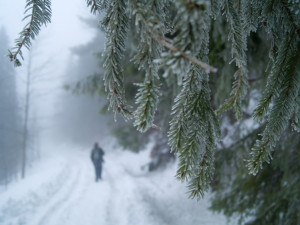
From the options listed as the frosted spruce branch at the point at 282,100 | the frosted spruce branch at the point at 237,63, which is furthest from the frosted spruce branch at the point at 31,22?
the frosted spruce branch at the point at 282,100

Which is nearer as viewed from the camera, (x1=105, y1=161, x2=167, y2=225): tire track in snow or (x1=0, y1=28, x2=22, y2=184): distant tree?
(x1=0, y1=28, x2=22, y2=184): distant tree

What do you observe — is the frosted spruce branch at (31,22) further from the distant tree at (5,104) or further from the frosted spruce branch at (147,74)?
the distant tree at (5,104)

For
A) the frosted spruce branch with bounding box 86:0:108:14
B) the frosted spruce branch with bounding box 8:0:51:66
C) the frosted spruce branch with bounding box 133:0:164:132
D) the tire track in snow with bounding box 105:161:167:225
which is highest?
the frosted spruce branch with bounding box 86:0:108:14

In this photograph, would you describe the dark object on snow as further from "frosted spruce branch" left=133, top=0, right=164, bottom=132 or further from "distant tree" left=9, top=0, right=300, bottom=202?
"frosted spruce branch" left=133, top=0, right=164, bottom=132

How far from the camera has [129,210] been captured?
5.14 meters

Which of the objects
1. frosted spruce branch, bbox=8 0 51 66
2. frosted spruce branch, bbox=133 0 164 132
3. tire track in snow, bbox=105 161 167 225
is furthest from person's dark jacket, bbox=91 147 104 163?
frosted spruce branch, bbox=133 0 164 132

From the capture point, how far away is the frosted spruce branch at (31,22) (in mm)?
1014

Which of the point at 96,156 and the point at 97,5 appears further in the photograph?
the point at 96,156

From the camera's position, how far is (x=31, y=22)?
1062 millimetres

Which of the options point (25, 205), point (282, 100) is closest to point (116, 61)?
point (282, 100)

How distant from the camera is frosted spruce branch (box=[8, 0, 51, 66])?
1014 millimetres

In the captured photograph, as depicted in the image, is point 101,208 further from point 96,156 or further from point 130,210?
point 96,156

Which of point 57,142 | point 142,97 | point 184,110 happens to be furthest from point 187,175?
point 57,142

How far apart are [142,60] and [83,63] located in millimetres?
36589
